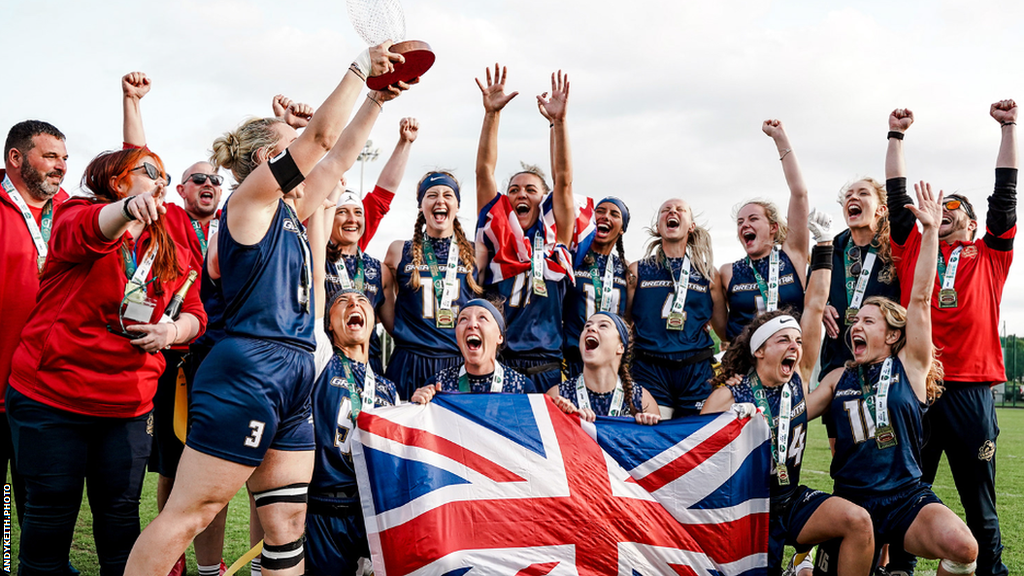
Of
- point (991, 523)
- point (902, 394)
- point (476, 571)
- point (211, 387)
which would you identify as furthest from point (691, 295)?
point (211, 387)

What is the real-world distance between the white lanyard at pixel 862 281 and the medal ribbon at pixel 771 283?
0.59m

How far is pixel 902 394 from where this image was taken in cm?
459

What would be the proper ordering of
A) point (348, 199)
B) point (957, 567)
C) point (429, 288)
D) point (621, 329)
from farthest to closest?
point (348, 199) → point (429, 288) → point (621, 329) → point (957, 567)

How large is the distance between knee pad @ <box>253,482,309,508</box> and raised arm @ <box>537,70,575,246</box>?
3.07 metres

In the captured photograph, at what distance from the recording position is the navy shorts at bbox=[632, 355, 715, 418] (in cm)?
568

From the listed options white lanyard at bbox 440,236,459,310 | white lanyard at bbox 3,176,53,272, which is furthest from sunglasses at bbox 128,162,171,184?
white lanyard at bbox 440,236,459,310

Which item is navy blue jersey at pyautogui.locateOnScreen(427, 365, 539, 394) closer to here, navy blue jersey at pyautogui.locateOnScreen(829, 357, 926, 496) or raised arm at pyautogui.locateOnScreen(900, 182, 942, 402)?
navy blue jersey at pyautogui.locateOnScreen(829, 357, 926, 496)

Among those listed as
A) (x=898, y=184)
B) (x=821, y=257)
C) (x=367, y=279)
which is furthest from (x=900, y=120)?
(x=367, y=279)

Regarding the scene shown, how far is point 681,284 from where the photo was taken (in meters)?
5.90

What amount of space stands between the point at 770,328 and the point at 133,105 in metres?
4.15

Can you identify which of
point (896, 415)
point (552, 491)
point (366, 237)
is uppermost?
point (366, 237)

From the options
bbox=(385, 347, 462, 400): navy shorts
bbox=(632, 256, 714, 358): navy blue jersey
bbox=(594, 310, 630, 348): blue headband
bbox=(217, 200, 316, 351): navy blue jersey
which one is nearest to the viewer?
bbox=(217, 200, 316, 351): navy blue jersey

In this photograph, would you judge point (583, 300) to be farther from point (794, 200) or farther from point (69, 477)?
point (69, 477)

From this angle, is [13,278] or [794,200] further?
[794,200]
